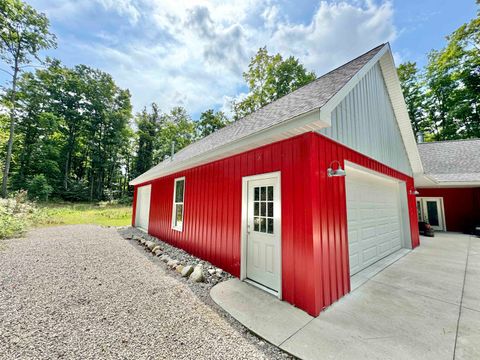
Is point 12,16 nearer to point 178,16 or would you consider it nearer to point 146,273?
point 178,16

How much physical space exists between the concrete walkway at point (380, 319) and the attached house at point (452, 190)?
752cm

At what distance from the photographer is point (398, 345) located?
199cm

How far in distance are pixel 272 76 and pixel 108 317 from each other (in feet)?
62.7

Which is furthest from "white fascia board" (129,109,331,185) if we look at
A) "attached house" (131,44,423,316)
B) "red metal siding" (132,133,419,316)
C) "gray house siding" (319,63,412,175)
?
"gray house siding" (319,63,412,175)

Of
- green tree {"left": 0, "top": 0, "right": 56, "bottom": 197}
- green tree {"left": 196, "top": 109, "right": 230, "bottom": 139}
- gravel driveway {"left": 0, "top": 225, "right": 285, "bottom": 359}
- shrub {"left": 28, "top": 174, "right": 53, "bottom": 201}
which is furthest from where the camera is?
green tree {"left": 196, "top": 109, "right": 230, "bottom": 139}

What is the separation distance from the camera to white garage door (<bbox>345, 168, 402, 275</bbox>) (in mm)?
3924

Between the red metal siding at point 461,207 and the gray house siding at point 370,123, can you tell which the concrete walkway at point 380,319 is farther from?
the red metal siding at point 461,207

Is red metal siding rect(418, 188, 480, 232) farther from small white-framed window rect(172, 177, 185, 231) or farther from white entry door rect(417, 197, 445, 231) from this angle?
small white-framed window rect(172, 177, 185, 231)

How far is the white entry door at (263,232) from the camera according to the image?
10.3 ft

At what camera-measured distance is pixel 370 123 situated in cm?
447

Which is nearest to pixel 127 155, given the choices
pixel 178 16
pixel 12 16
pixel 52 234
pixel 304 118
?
pixel 12 16

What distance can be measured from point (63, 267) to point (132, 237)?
135 inches

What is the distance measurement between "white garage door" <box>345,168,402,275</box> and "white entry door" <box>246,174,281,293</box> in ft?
5.47

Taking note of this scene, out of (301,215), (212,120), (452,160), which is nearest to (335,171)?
(301,215)
